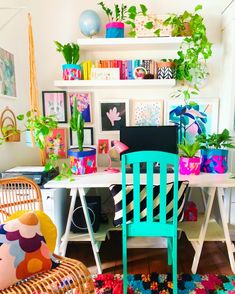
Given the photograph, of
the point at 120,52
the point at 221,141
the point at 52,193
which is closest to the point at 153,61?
the point at 120,52

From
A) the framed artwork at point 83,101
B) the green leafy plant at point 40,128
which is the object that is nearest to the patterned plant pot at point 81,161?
the green leafy plant at point 40,128

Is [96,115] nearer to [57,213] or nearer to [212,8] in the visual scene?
[57,213]

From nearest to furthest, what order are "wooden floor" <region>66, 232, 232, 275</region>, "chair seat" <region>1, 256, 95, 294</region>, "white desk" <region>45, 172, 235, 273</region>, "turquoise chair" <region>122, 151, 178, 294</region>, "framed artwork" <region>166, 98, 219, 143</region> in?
"chair seat" <region>1, 256, 95, 294</region> → "turquoise chair" <region>122, 151, 178, 294</region> → "white desk" <region>45, 172, 235, 273</region> → "wooden floor" <region>66, 232, 232, 275</region> → "framed artwork" <region>166, 98, 219, 143</region>

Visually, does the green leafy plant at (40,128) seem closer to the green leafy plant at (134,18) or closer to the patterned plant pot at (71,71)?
the patterned plant pot at (71,71)

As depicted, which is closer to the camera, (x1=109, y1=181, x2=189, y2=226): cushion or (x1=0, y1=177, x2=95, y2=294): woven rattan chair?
(x1=0, y1=177, x2=95, y2=294): woven rattan chair

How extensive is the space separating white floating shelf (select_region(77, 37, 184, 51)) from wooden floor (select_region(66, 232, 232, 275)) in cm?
178

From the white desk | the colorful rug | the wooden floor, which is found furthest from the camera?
the wooden floor

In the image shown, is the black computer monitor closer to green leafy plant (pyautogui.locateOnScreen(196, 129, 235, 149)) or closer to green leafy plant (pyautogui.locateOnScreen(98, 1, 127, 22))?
green leafy plant (pyautogui.locateOnScreen(196, 129, 235, 149))

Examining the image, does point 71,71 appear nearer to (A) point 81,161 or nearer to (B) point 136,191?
(A) point 81,161

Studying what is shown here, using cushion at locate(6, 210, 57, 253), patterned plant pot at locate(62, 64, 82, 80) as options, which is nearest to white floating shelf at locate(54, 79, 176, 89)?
patterned plant pot at locate(62, 64, 82, 80)

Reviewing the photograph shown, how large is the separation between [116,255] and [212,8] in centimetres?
233

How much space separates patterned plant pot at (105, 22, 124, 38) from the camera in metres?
2.03

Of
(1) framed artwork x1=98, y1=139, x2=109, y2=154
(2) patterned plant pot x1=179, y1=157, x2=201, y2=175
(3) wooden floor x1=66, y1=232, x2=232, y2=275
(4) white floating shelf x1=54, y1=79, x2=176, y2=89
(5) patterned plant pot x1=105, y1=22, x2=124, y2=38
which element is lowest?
(3) wooden floor x1=66, y1=232, x2=232, y2=275

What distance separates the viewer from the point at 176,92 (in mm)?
2240
